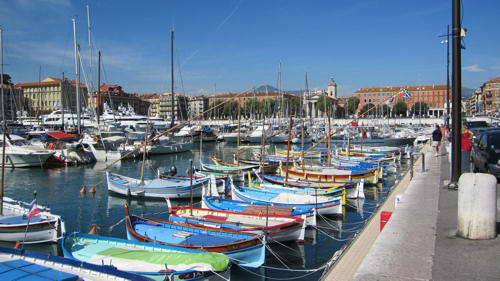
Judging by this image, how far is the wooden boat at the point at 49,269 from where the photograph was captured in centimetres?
788

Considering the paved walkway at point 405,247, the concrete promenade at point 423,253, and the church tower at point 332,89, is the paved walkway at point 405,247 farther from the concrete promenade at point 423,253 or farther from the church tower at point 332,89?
the church tower at point 332,89

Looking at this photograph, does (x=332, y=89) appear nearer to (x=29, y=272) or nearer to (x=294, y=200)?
(x=294, y=200)

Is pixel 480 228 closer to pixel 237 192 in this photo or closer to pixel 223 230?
pixel 223 230

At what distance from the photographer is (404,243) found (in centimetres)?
702

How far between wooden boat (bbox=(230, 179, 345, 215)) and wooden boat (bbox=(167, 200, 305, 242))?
2832 millimetres

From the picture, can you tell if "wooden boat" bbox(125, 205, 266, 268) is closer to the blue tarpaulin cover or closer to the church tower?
the blue tarpaulin cover

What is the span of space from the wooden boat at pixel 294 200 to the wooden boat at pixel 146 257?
26.5 ft

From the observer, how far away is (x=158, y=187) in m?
23.8

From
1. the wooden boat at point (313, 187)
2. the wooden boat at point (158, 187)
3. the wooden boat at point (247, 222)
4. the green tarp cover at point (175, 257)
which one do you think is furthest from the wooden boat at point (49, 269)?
the wooden boat at point (313, 187)

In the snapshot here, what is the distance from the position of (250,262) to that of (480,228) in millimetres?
7365

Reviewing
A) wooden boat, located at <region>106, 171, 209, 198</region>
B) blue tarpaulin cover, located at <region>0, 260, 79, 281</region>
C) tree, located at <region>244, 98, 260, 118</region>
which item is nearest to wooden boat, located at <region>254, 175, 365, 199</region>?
wooden boat, located at <region>106, 171, 209, 198</region>

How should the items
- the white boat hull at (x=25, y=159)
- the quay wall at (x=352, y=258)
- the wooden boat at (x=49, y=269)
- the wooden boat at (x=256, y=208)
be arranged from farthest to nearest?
the white boat hull at (x=25, y=159)
the wooden boat at (x=256, y=208)
the quay wall at (x=352, y=258)
the wooden boat at (x=49, y=269)

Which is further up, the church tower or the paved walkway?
the church tower

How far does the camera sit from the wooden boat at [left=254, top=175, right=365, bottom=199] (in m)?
20.9
